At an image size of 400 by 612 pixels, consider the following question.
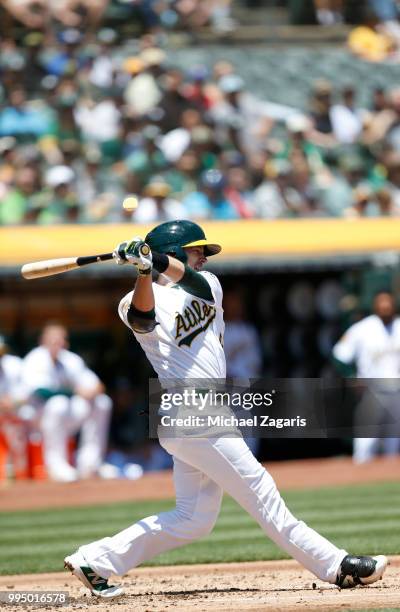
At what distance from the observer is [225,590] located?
19.4ft

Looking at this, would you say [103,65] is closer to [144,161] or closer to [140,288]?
[144,161]

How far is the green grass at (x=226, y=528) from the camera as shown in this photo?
24.2ft

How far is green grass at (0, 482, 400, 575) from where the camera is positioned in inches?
290

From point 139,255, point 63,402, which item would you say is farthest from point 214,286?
point 63,402

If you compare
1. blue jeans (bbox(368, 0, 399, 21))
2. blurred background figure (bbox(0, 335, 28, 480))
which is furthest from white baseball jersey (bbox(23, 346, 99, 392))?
blue jeans (bbox(368, 0, 399, 21))

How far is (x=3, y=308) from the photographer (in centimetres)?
1339

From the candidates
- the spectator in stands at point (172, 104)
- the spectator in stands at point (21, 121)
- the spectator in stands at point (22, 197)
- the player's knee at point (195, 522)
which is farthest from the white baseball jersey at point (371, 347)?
the player's knee at point (195, 522)

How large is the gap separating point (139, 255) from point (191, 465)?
1.00 meters

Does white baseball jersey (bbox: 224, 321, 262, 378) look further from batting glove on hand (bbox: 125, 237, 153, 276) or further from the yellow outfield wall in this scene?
batting glove on hand (bbox: 125, 237, 153, 276)

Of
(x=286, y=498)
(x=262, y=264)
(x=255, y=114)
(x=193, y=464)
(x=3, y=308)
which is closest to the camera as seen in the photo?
(x=193, y=464)

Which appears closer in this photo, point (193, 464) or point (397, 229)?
point (193, 464)

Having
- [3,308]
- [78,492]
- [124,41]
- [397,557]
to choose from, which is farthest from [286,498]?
[124,41]

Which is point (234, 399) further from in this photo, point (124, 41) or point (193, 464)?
point (124, 41)

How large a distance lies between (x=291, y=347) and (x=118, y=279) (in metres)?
2.06
